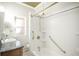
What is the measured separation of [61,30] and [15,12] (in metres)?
0.68

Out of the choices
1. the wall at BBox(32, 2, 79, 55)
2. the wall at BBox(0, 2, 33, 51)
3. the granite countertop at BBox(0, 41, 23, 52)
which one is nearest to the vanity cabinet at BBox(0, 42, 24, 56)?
the granite countertop at BBox(0, 41, 23, 52)

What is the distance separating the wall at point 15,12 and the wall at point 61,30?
0.68 feet

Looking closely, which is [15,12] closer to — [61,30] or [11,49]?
[11,49]

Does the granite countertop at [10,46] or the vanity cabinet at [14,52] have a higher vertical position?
the granite countertop at [10,46]

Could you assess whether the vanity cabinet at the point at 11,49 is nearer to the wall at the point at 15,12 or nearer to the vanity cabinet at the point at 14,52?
the vanity cabinet at the point at 14,52

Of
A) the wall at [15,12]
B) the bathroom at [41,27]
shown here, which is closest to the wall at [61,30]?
the bathroom at [41,27]

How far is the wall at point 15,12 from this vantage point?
149 centimetres

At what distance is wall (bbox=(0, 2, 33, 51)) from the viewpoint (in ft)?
4.87

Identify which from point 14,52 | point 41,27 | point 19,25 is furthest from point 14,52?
point 41,27

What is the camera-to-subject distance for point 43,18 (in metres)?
1.57

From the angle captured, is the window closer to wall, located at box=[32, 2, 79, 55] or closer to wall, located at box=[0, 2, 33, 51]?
wall, located at box=[0, 2, 33, 51]

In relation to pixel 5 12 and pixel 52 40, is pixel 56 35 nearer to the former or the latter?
pixel 52 40

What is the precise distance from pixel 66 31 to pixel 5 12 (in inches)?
34.3

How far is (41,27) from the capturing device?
5.16ft
